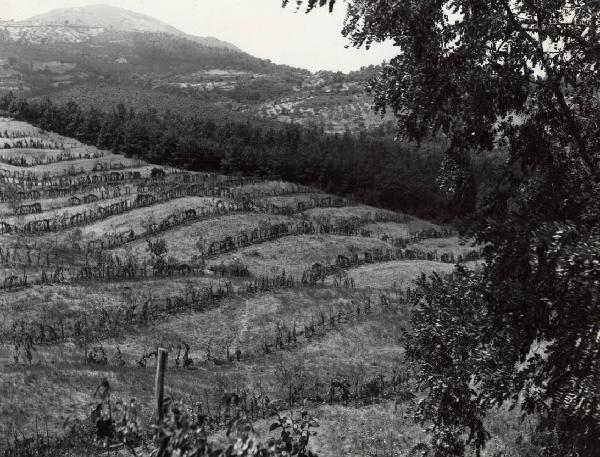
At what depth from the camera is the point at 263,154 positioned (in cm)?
7369

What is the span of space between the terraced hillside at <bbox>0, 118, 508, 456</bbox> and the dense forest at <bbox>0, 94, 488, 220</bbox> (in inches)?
574

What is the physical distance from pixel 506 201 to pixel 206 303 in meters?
20.9

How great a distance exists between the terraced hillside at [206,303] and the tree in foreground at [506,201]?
2.85 m

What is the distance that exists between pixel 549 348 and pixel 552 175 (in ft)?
Result: 9.38

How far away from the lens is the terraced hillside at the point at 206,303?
1603 centimetres

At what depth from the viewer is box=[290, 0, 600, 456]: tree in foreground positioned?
5695 mm

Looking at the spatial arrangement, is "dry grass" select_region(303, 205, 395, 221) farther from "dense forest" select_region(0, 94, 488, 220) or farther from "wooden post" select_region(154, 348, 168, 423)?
"wooden post" select_region(154, 348, 168, 423)

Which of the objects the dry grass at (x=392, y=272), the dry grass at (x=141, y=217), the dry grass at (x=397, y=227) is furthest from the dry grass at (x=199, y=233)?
the dry grass at (x=397, y=227)

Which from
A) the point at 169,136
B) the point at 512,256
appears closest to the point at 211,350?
the point at 512,256

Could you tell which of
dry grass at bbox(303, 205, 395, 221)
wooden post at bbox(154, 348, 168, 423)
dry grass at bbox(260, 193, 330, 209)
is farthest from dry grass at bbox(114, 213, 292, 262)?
wooden post at bbox(154, 348, 168, 423)

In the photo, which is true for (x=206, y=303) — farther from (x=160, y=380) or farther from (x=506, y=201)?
(x=160, y=380)

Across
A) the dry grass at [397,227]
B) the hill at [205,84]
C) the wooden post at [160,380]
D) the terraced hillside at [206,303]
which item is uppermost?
the hill at [205,84]

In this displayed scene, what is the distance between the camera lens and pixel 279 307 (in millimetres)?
27609

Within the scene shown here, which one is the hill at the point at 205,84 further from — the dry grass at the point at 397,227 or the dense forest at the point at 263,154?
the dry grass at the point at 397,227
